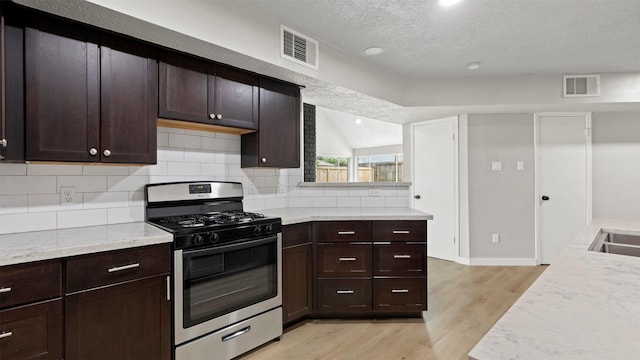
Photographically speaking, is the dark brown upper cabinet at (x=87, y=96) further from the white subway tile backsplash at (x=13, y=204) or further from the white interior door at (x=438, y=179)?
the white interior door at (x=438, y=179)

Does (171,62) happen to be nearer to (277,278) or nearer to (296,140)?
(296,140)

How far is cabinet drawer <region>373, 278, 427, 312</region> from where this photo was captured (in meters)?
2.70

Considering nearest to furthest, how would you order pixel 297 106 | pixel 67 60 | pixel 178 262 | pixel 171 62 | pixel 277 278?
pixel 67 60, pixel 178 262, pixel 171 62, pixel 277 278, pixel 297 106

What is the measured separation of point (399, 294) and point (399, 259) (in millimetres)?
293

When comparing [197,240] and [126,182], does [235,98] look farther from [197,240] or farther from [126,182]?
[197,240]

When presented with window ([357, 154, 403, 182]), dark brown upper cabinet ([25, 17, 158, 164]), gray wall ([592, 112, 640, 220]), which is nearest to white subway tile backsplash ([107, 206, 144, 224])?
dark brown upper cabinet ([25, 17, 158, 164])

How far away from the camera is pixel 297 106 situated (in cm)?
Result: 296

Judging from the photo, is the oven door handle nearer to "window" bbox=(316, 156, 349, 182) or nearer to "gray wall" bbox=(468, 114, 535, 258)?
"gray wall" bbox=(468, 114, 535, 258)

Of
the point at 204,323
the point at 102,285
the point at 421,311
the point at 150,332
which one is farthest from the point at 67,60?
the point at 421,311

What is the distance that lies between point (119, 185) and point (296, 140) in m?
1.43

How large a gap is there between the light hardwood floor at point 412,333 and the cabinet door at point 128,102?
155 centimetres

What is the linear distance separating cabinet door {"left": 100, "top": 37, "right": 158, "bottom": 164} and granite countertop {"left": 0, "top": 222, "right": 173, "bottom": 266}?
434 mm

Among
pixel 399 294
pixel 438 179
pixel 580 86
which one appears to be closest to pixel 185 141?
pixel 399 294

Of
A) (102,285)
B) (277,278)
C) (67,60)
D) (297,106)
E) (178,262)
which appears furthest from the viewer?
(297,106)
